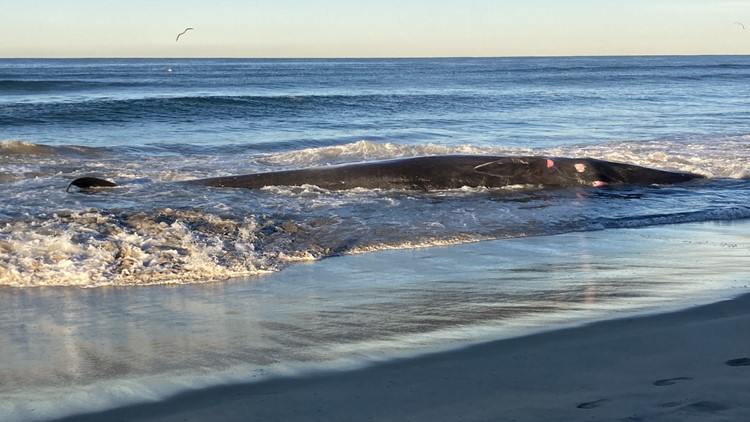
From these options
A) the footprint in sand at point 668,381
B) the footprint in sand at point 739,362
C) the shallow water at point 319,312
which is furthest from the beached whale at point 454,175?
the footprint in sand at point 668,381

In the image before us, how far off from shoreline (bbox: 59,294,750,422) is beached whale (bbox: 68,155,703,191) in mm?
6548

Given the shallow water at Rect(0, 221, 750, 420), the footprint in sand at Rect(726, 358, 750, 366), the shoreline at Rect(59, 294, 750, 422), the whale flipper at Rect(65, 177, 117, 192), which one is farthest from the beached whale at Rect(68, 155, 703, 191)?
the footprint in sand at Rect(726, 358, 750, 366)

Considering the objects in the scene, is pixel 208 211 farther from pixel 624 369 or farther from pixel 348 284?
pixel 624 369

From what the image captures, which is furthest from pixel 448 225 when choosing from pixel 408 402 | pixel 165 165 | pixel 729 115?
pixel 729 115

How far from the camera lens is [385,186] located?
11.0 meters

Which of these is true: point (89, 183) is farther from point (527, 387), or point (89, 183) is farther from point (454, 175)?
point (527, 387)

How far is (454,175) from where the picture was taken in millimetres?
11320

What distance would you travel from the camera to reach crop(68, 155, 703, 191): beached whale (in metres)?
11.1

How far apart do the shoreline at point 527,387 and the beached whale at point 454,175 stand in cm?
655

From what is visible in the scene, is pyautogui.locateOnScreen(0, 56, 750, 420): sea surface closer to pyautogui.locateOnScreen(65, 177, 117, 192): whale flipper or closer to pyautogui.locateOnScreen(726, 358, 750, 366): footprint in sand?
pyautogui.locateOnScreen(65, 177, 117, 192): whale flipper

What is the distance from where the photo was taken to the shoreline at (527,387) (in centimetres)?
360

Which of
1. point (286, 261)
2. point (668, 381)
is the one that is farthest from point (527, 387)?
point (286, 261)

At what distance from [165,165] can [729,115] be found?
1805cm

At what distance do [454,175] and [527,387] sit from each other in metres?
7.52
